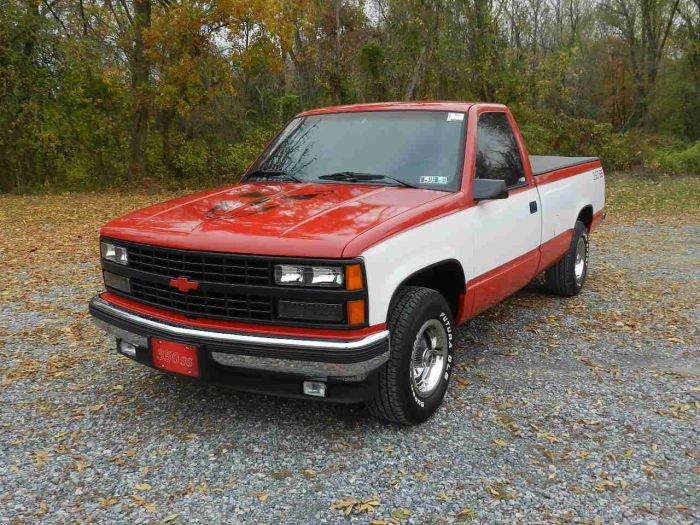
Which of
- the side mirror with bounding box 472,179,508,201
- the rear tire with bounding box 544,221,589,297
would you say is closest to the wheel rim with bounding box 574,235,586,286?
the rear tire with bounding box 544,221,589,297

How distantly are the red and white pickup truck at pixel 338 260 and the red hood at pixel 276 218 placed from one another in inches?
0.5

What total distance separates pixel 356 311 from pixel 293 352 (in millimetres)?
369

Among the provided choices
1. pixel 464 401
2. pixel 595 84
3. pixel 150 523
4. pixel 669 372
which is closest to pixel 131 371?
pixel 150 523

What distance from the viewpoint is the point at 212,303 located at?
134 inches

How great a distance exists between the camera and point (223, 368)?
11.0ft

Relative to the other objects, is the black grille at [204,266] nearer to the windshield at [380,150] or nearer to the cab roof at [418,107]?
the windshield at [380,150]

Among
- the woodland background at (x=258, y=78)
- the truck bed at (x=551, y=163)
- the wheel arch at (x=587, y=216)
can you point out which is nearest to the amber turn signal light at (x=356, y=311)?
the truck bed at (x=551, y=163)

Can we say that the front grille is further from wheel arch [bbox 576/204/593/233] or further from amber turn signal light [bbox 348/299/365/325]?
wheel arch [bbox 576/204/593/233]

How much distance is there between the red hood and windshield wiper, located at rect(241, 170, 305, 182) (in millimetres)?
158

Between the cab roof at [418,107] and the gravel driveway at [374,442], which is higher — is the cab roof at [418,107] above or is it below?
above

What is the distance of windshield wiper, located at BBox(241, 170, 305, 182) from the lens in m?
4.56

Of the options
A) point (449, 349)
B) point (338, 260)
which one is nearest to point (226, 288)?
point (338, 260)

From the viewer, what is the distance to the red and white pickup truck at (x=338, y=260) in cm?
318

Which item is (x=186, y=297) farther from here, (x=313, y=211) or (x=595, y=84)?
(x=595, y=84)
